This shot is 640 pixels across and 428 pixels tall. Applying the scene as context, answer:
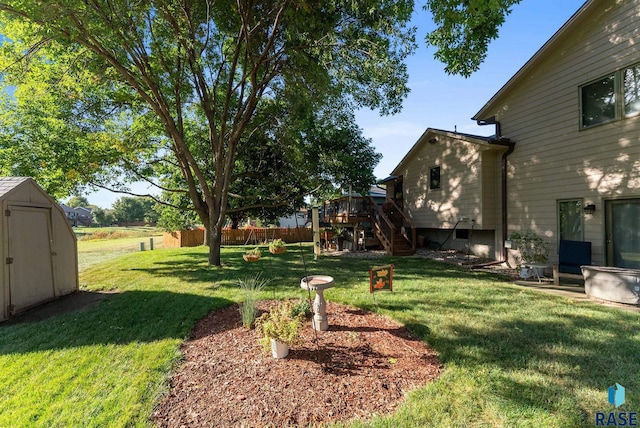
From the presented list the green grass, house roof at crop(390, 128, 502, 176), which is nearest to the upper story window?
house roof at crop(390, 128, 502, 176)

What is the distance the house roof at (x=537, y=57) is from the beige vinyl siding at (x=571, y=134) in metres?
0.10

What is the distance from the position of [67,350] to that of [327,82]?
329 inches

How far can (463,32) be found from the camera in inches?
233

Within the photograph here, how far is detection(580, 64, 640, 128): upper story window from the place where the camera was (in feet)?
21.4

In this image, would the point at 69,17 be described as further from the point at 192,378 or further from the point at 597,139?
the point at 597,139

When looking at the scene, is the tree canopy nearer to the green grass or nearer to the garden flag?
the garden flag

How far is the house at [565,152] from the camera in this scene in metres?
6.67

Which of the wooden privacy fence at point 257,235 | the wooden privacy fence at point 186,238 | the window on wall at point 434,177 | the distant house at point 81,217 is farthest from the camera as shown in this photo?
the distant house at point 81,217

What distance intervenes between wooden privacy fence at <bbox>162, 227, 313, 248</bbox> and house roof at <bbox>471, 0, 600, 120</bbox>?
43.3ft

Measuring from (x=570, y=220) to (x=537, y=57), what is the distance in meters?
4.77

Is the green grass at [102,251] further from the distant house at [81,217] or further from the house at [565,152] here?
the distant house at [81,217]

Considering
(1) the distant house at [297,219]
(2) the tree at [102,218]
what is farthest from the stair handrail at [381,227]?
(2) the tree at [102,218]

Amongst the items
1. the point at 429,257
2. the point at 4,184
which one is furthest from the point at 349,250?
the point at 4,184

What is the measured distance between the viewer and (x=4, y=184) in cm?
590
